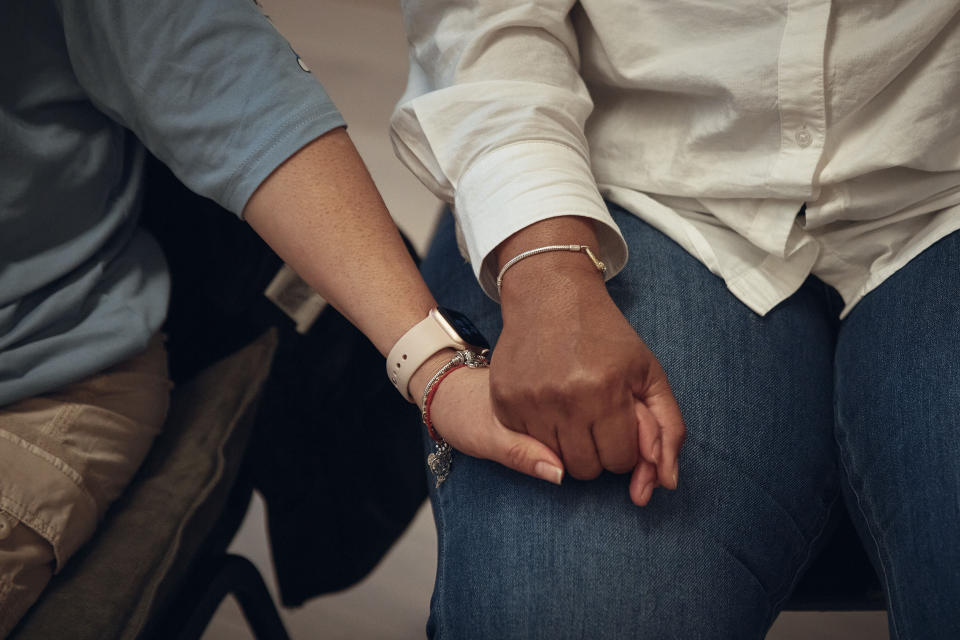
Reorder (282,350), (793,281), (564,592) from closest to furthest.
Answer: (564,592) < (793,281) < (282,350)

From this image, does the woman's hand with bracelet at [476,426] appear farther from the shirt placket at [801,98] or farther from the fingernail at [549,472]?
the shirt placket at [801,98]

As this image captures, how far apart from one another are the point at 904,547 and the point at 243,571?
0.61m

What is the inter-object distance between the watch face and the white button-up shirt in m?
0.04

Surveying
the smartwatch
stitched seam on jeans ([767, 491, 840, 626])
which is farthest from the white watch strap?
stitched seam on jeans ([767, 491, 840, 626])

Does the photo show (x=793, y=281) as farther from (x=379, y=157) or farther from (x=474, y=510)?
(x=379, y=157)

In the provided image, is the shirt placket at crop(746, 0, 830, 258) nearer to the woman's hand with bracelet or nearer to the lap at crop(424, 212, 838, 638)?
the lap at crop(424, 212, 838, 638)

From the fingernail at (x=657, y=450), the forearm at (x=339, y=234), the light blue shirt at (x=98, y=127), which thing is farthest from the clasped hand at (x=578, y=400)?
the light blue shirt at (x=98, y=127)

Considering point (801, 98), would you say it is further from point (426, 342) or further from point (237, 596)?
point (237, 596)

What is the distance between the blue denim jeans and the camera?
0.58 meters

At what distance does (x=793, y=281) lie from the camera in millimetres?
694

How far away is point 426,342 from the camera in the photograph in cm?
64

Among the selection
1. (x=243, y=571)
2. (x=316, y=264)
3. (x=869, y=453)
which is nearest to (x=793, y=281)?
(x=869, y=453)

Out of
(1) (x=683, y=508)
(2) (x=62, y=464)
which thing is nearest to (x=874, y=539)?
(1) (x=683, y=508)

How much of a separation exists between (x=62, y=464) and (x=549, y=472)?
40cm
